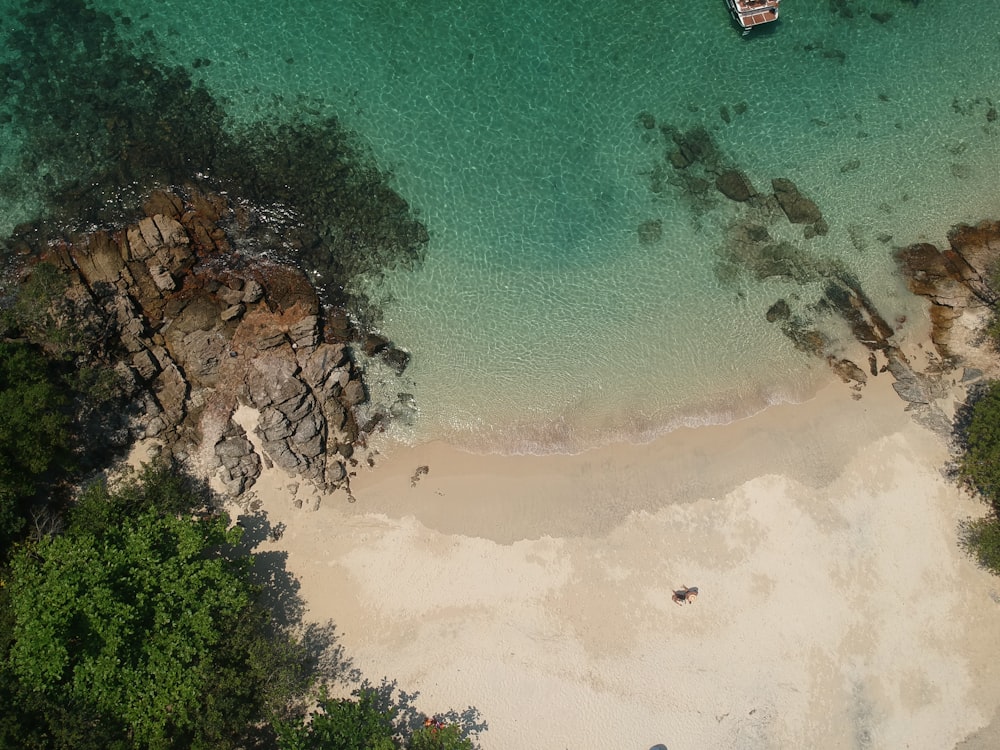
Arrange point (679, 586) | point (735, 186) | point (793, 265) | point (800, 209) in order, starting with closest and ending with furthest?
point (679, 586), point (793, 265), point (800, 209), point (735, 186)

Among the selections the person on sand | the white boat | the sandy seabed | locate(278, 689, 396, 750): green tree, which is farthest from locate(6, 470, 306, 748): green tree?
the white boat

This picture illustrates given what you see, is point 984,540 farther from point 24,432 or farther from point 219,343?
point 24,432

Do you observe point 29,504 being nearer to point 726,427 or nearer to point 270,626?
point 270,626

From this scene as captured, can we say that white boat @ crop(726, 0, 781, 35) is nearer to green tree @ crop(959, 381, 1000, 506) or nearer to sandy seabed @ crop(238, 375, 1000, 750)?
sandy seabed @ crop(238, 375, 1000, 750)

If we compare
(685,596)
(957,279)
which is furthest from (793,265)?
(685,596)

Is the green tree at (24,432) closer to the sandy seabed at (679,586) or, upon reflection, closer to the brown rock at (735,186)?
the sandy seabed at (679,586)

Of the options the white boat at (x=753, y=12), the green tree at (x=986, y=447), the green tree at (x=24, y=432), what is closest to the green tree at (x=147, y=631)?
the green tree at (x=24, y=432)
